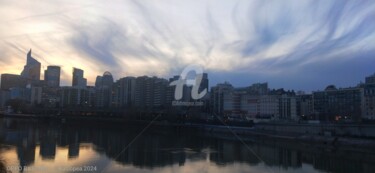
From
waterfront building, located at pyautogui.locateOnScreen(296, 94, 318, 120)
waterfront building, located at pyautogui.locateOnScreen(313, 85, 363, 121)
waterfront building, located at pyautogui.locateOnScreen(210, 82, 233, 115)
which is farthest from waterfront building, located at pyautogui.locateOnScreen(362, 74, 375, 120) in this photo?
waterfront building, located at pyautogui.locateOnScreen(210, 82, 233, 115)

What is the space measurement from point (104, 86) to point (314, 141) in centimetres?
5572

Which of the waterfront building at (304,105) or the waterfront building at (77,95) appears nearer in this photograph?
the waterfront building at (304,105)

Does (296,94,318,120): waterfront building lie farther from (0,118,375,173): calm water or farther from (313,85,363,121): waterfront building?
(0,118,375,173): calm water

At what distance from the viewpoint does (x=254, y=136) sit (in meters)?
30.5

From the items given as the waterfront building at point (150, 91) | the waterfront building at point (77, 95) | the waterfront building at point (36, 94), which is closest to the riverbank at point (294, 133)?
the waterfront building at point (150, 91)

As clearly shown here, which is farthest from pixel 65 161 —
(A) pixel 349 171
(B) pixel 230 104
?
(B) pixel 230 104

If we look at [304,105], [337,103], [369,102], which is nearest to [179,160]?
[369,102]

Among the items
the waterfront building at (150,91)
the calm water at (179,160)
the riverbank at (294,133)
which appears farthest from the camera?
the waterfront building at (150,91)

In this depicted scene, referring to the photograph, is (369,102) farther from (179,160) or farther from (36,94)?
(36,94)

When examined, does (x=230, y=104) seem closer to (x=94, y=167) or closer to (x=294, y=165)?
(x=294, y=165)

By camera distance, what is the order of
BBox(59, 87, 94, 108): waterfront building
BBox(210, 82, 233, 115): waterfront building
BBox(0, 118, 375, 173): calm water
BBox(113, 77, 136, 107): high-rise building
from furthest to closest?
BBox(59, 87, 94, 108): waterfront building < BBox(113, 77, 136, 107): high-rise building < BBox(210, 82, 233, 115): waterfront building < BBox(0, 118, 375, 173): calm water

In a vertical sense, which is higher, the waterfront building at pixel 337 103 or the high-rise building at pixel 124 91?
the high-rise building at pixel 124 91

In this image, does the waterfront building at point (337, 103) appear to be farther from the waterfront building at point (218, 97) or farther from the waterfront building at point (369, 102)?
the waterfront building at point (218, 97)

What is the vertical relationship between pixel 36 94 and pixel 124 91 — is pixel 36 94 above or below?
above
